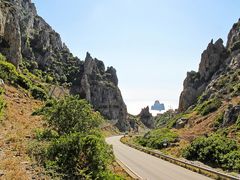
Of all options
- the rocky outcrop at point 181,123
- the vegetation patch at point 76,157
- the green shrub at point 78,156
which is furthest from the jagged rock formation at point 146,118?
the green shrub at point 78,156

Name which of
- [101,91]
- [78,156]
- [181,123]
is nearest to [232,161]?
[78,156]

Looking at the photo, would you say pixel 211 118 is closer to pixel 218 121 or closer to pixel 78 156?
pixel 218 121

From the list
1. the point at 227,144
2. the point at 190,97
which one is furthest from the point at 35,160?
the point at 190,97

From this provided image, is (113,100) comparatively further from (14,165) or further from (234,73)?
(14,165)

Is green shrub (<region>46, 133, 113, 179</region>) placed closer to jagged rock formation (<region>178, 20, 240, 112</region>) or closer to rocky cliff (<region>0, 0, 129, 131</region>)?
jagged rock formation (<region>178, 20, 240, 112</region>)

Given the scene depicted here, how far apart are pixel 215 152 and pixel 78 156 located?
67.4 feet

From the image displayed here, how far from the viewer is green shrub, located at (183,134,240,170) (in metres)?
30.2

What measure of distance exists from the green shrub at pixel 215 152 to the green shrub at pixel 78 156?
54.1ft

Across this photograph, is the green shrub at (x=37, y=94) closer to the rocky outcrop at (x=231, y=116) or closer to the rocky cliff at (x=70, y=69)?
the rocky outcrop at (x=231, y=116)

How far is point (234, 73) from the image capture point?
78.1 meters

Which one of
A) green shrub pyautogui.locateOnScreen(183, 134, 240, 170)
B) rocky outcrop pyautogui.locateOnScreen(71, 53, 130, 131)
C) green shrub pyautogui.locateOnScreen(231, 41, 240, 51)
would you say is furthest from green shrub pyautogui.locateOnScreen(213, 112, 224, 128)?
rocky outcrop pyautogui.locateOnScreen(71, 53, 130, 131)

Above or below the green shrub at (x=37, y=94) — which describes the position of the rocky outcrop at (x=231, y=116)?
below

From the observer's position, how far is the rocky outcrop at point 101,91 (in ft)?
411

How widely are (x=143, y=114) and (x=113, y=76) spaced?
45955mm
